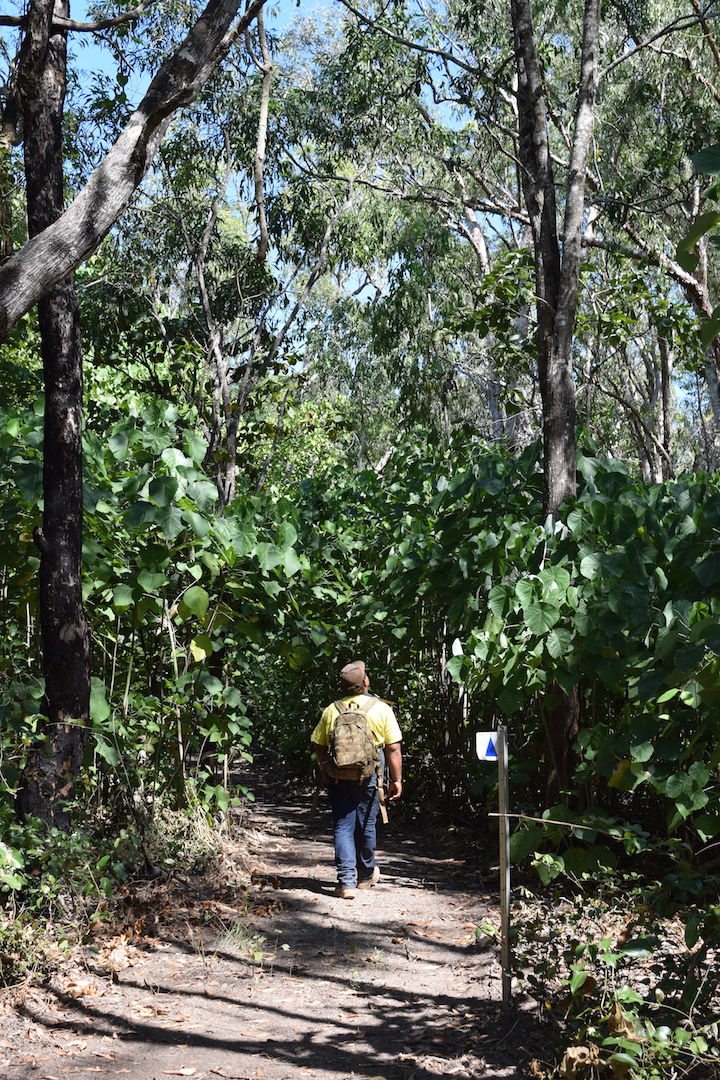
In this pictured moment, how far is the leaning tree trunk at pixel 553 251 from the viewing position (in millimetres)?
6914

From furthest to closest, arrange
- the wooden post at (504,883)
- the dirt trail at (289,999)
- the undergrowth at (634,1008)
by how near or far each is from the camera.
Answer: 1. the wooden post at (504,883)
2. the dirt trail at (289,999)
3. the undergrowth at (634,1008)

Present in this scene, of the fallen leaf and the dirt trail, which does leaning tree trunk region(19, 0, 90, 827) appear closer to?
the dirt trail

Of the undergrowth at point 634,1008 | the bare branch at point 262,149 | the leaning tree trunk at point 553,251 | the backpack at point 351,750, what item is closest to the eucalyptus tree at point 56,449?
the backpack at point 351,750

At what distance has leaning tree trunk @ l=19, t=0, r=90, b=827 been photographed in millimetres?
5527

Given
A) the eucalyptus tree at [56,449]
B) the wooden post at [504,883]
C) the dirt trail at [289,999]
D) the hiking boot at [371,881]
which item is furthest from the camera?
the hiking boot at [371,881]

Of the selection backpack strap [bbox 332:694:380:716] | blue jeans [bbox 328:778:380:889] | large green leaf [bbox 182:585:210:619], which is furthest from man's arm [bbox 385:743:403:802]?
large green leaf [bbox 182:585:210:619]

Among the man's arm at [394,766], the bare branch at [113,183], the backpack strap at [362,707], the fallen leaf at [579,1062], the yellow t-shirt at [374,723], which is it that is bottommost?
the fallen leaf at [579,1062]

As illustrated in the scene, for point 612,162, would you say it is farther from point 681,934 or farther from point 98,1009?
point 98,1009

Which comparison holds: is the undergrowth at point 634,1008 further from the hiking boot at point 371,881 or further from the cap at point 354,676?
the cap at point 354,676

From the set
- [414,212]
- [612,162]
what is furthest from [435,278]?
[612,162]

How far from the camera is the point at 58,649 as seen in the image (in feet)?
18.4

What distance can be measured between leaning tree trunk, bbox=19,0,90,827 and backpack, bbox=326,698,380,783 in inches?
70.4

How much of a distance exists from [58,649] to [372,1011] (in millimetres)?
2365

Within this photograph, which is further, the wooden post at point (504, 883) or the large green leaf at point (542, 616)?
the large green leaf at point (542, 616)
